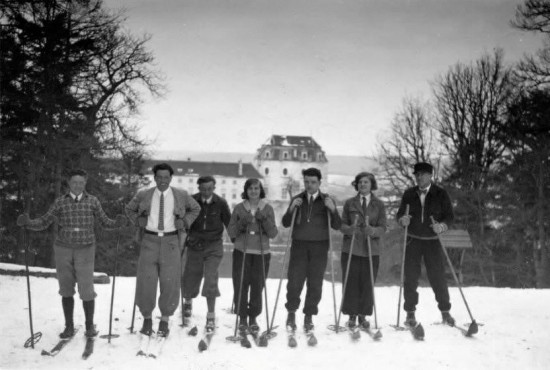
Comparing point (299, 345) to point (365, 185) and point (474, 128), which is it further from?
point (474, 128)

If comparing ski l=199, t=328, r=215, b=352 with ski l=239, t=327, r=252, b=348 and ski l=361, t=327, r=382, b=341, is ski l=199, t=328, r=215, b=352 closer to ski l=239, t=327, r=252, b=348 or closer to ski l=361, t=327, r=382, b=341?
ski l=239, t=327, r=252, b=348

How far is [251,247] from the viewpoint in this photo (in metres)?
5.06

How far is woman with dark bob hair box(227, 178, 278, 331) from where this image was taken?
16.3 ft

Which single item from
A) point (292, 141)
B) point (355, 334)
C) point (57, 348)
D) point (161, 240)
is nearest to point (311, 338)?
point (355, 334)

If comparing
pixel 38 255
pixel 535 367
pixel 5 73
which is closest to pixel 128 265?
pixel 38 255

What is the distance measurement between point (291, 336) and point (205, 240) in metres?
1.54

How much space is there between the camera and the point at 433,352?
14.5 feet

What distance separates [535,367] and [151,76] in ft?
56.7

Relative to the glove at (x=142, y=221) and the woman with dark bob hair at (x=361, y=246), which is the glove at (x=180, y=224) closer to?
the glove at (x=142, y=221)

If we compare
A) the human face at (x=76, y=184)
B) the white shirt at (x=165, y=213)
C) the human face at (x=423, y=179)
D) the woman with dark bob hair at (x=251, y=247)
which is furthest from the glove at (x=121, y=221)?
the human face at (x=423, y=179)

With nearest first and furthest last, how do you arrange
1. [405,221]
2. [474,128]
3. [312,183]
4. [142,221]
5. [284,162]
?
[142,221], [312,183], [405,221], [474,128], [284,162]

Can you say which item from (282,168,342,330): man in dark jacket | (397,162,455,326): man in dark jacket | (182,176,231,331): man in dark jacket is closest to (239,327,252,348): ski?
(282,168,342,330): man in dark jacket

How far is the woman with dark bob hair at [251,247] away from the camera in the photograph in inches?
196

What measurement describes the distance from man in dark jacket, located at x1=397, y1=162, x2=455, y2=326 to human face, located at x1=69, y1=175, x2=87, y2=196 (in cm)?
389
